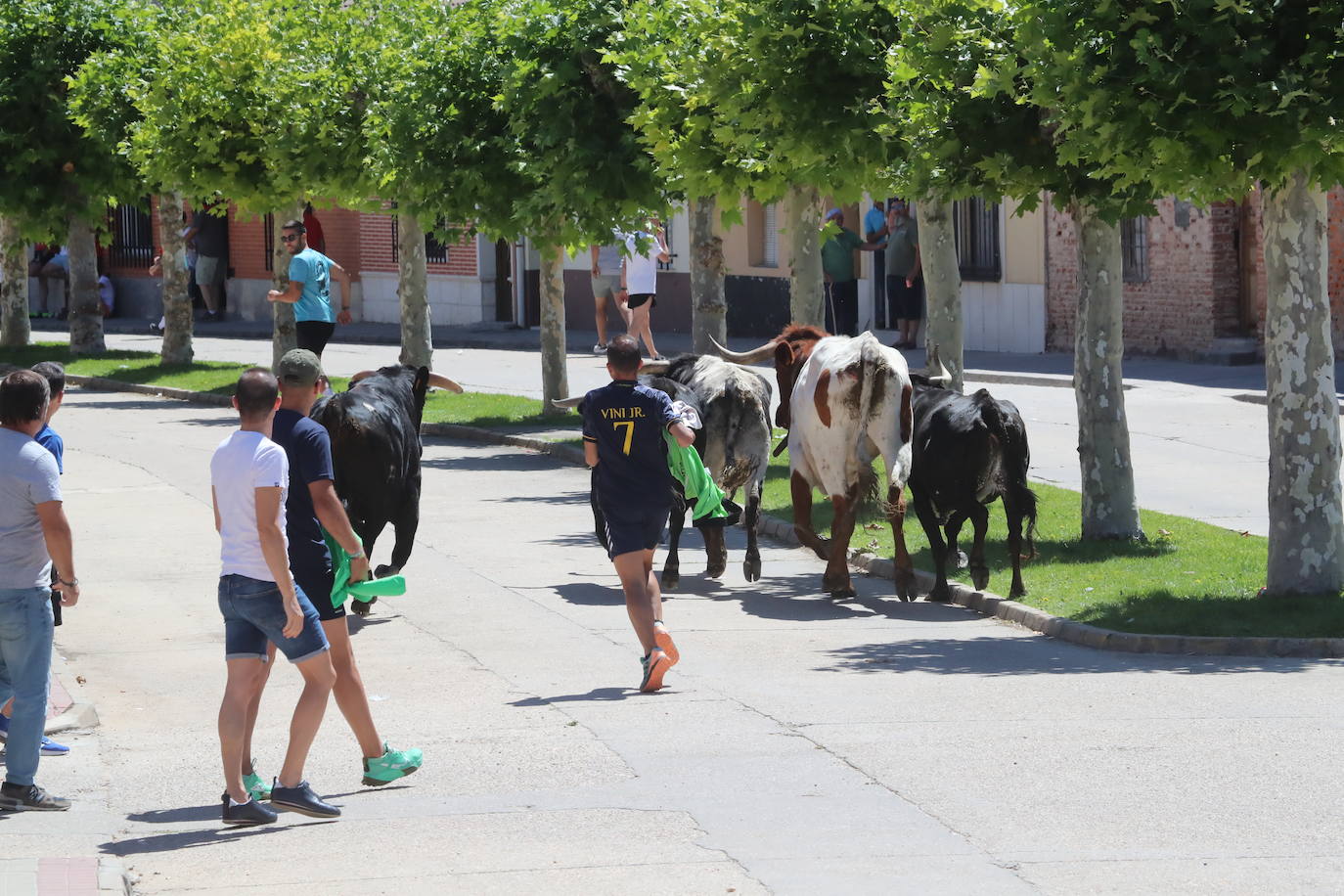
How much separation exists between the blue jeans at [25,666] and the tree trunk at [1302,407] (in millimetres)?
7139

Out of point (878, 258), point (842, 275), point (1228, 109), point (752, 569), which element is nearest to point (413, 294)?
point (842, 275)

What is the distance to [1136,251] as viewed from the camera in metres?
27.6

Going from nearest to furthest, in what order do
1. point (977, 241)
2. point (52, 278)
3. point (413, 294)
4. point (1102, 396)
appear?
point (1102, 396)
point (413, 294)
point (977, 241)
point (52, 278)

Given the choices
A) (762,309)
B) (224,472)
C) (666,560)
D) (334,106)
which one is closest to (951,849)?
(224,472)

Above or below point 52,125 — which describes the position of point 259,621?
below

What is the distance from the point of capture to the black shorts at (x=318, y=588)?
8.23 metres

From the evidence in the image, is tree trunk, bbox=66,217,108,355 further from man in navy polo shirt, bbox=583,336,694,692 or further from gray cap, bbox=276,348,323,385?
gray cap, bbox=276,348,323,385

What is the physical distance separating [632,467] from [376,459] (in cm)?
255

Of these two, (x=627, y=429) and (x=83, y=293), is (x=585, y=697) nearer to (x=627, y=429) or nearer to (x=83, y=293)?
(x=627, y=429)

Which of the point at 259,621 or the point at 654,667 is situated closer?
the point at 259,621

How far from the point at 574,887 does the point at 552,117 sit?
41.4 ft

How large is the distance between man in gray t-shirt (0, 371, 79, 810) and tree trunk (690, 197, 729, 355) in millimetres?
11992

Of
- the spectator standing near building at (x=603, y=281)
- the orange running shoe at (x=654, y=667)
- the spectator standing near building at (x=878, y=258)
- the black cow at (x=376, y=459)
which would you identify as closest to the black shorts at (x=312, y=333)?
the spectator standing near building at (x=603, y=281)

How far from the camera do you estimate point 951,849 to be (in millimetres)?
7207
